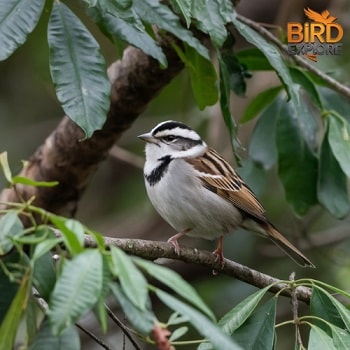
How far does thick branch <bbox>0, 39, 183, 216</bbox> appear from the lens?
411 cm

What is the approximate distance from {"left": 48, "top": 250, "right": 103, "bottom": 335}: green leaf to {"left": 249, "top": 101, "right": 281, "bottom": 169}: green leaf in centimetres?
270

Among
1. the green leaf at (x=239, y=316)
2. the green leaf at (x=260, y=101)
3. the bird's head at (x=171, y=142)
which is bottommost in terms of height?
the bird's head at (x=171, y=142)

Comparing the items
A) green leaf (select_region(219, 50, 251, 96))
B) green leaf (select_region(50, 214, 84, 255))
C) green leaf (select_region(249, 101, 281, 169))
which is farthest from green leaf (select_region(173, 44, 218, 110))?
green leaf (select_region(50, 214, 84, 255))

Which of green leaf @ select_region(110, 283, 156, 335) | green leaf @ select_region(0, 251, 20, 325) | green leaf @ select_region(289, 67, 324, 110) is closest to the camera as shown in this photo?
green leaf @ select_region(110, 283, 156, 335)

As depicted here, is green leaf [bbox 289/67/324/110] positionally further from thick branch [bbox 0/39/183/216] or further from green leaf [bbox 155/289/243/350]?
Answer: green leaf [bbox 155/289/243/350]

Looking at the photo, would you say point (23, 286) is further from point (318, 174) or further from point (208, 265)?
point (318, 174)

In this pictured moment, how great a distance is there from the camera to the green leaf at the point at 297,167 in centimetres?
406

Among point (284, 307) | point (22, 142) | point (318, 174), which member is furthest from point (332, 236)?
point (22, 142)

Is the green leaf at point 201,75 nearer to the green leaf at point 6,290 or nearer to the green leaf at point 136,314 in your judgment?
the green leaf at point 6,290

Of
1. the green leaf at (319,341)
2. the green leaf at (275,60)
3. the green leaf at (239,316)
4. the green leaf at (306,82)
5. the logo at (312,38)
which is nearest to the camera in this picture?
the green leaf at (319,341)

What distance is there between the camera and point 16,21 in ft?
8.71

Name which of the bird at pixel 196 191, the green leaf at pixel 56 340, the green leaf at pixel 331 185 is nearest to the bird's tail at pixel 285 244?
the bird at pixel 196 191

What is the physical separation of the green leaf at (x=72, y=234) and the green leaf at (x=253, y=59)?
88.9 inches

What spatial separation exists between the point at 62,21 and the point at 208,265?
3.34 ft
